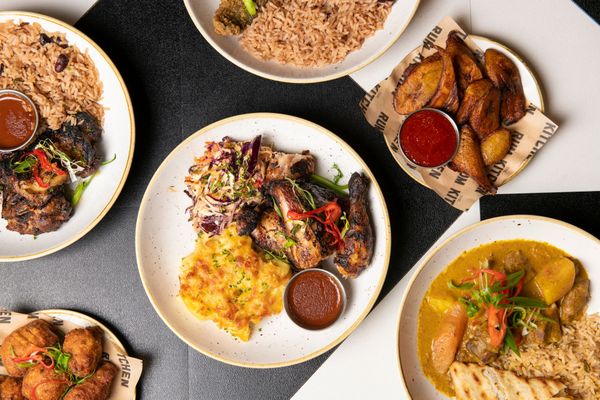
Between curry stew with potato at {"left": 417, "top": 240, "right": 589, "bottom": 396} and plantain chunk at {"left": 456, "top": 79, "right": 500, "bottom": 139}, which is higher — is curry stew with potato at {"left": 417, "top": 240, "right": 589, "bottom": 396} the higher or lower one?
the lower one

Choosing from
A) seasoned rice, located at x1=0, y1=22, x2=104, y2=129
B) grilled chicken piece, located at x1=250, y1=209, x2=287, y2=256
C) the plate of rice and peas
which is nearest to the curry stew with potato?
grilled chicken piece, located at x1=250, y1=209, x2=287, y2=256

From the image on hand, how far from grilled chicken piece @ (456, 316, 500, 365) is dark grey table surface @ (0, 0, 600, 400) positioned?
0.58 m

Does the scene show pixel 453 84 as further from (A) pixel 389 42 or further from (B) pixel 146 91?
(B) pixel 146 91

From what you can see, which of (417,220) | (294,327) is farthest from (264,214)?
(417,220)

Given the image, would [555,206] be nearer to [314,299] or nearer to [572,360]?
[572,360]

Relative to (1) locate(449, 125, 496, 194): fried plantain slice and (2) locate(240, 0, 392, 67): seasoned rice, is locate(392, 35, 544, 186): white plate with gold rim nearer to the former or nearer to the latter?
(1) locate(449, 125, 496, 194): fried plantain slice

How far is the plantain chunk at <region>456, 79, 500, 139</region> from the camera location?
11.4 ft

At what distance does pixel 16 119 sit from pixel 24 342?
4.97 feet

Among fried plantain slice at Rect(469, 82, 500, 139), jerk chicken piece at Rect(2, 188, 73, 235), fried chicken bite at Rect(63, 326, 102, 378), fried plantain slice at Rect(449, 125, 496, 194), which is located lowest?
fried chicken bite at Rect(63, 326, 102, 378)

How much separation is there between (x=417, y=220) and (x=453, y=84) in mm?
959

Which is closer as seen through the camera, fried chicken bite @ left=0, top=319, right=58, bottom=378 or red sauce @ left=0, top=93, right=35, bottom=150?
red sauce @ left=0, top=93, right=35, bottom=150

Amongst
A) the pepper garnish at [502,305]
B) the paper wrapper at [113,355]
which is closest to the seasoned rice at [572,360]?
the pepper garnish at [502,305]

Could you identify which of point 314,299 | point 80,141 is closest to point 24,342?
point 80,141

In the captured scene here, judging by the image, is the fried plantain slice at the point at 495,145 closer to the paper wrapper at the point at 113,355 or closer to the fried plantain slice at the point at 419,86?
the fried plantain slice at the point at 419,86
